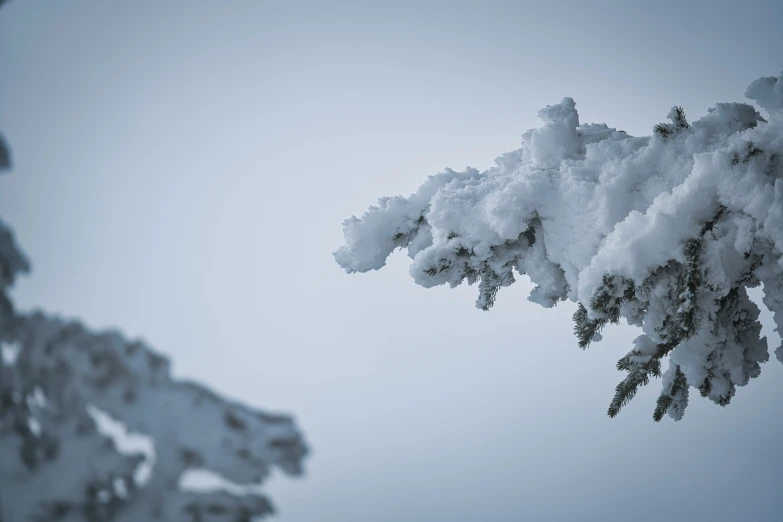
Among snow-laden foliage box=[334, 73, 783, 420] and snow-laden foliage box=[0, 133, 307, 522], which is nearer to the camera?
snow-laden foliage box=[0, 133, 307, 522]

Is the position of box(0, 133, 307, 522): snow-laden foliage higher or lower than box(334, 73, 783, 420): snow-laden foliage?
lower

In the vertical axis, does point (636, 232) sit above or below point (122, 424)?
above

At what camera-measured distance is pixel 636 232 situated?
241 centimetres

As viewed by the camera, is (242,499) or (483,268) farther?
(483,268)

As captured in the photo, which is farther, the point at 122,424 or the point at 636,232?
the point at 636,232

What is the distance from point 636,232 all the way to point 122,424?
2801 millimetres

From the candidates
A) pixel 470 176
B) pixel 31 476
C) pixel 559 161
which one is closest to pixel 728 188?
pixel 559 161

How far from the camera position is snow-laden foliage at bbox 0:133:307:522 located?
134 cm

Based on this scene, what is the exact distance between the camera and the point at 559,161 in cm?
341

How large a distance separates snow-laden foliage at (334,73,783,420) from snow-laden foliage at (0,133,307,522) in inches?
78.6

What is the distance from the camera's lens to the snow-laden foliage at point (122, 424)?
4.39ft

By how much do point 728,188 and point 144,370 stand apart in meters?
3.25

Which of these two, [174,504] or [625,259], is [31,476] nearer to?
[174,504]

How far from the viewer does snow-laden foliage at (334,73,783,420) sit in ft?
7.89
